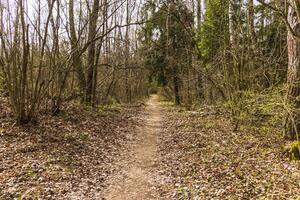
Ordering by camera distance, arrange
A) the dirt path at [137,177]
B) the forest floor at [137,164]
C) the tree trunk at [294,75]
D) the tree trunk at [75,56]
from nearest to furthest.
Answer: the forest floor at [137,164]
the dirt path at [137,177]
the tree trunk at [294,75]
the tree trunk at [75,56]

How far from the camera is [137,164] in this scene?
750 centimetres

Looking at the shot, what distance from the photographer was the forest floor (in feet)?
17.6

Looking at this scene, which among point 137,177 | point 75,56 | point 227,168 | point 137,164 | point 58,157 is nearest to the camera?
point 227,168

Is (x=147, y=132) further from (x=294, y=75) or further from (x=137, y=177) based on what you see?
(x=294, y=75)

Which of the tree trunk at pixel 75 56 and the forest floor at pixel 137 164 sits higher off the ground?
the tree trunk at pixel 75 56

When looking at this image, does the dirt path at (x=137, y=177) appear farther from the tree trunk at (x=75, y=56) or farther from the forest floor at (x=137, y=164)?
the tree trunk at (x=75, y=56)

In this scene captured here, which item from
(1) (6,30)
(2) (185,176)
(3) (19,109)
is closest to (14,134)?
(3) (19,109)

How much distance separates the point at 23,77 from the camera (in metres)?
8.58

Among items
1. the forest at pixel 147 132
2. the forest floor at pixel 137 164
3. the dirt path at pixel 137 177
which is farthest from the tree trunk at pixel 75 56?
the dirt path at pixel 137 177

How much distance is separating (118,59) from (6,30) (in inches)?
471

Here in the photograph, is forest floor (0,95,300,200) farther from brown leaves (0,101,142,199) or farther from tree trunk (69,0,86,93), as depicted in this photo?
tree trunk (69,0,86,93)

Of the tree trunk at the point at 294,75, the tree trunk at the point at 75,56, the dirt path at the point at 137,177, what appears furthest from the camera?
the tree trunk at the point at 75,56

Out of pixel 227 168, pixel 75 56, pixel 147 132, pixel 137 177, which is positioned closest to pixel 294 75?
pixel 227 168

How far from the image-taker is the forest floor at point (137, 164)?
5.36 m
